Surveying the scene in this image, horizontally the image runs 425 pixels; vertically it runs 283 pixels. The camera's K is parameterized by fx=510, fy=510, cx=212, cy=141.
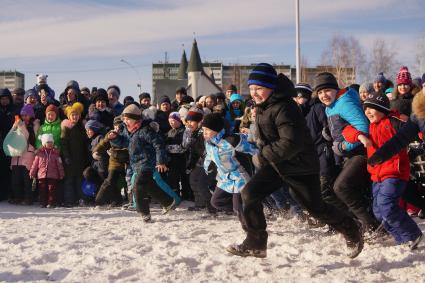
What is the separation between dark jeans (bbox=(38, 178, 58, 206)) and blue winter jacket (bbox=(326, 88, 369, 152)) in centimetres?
525

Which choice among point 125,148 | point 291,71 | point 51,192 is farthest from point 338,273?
point 291,71

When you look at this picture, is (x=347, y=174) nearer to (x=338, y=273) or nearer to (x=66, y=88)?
(x=338, y=273)

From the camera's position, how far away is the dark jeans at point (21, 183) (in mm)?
9258

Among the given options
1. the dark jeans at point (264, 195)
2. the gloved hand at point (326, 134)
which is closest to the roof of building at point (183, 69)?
the gloved hand at point (326, 134)

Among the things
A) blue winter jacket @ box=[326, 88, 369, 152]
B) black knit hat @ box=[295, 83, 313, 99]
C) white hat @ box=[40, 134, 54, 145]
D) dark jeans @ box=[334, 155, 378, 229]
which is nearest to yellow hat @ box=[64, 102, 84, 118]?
white hat @ box=[40, 134, 54, 145]

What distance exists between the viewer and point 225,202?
6723mm

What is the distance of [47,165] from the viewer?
29.1ft

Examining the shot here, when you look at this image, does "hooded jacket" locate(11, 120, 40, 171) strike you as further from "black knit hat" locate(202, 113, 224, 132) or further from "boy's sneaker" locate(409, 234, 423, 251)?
"boy's sneaker" locate(409, 234, 423, 251)

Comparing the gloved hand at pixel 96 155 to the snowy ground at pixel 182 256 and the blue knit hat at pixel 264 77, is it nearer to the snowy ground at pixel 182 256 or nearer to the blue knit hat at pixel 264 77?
the snowy ground at pixel 182 256

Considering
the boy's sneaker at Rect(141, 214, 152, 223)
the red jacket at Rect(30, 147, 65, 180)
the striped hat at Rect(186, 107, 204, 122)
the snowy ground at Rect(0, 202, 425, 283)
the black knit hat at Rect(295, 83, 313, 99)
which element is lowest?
the snowy ground at Rect(0, 202, 425, 283)

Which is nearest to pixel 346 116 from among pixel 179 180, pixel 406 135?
pixel 406 135

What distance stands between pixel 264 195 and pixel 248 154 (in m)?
1.89

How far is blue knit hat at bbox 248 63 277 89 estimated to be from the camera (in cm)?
477

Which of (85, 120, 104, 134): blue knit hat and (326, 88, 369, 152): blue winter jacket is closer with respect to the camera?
(326, 88, 369, 152): blue winter jacket
